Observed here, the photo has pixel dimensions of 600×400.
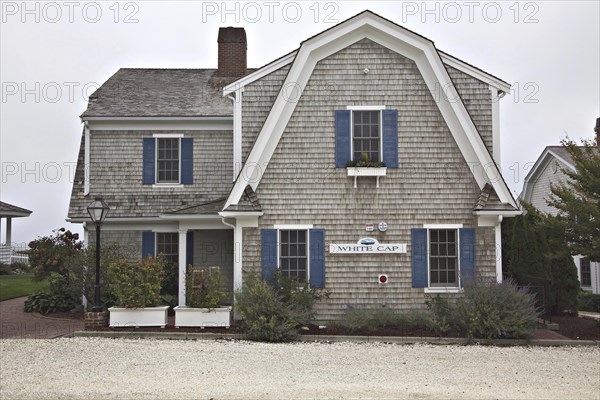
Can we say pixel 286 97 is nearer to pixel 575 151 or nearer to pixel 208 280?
pixel 208 280

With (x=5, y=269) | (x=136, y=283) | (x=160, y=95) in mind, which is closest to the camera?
(x=136, y=283)

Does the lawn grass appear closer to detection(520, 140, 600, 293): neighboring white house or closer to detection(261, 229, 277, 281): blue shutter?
detection(261, 229, 277, 281): blue shutter

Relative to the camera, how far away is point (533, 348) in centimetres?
1550

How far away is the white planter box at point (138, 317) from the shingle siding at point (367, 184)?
8.81ft

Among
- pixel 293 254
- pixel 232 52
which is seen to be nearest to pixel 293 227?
pixel 293 254

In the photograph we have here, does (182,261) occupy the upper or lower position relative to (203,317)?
upper

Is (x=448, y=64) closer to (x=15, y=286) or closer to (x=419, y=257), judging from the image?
(x=419, y=257)

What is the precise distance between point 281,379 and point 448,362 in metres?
3.62

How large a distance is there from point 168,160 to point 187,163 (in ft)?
2.10

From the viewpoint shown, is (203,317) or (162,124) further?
(162,124)

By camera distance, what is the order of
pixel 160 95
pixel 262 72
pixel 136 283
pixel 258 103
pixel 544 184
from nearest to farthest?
pixel 136 283 < pixel 262 72 < pixel 258 103 < pixel 160 95 < pixel 544 184

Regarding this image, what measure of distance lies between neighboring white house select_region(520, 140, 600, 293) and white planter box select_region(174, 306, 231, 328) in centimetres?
1641

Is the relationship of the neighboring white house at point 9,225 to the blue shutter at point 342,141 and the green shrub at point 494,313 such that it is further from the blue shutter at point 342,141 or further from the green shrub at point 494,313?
the green shrub at point 494,313

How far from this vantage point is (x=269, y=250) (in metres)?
18.2
